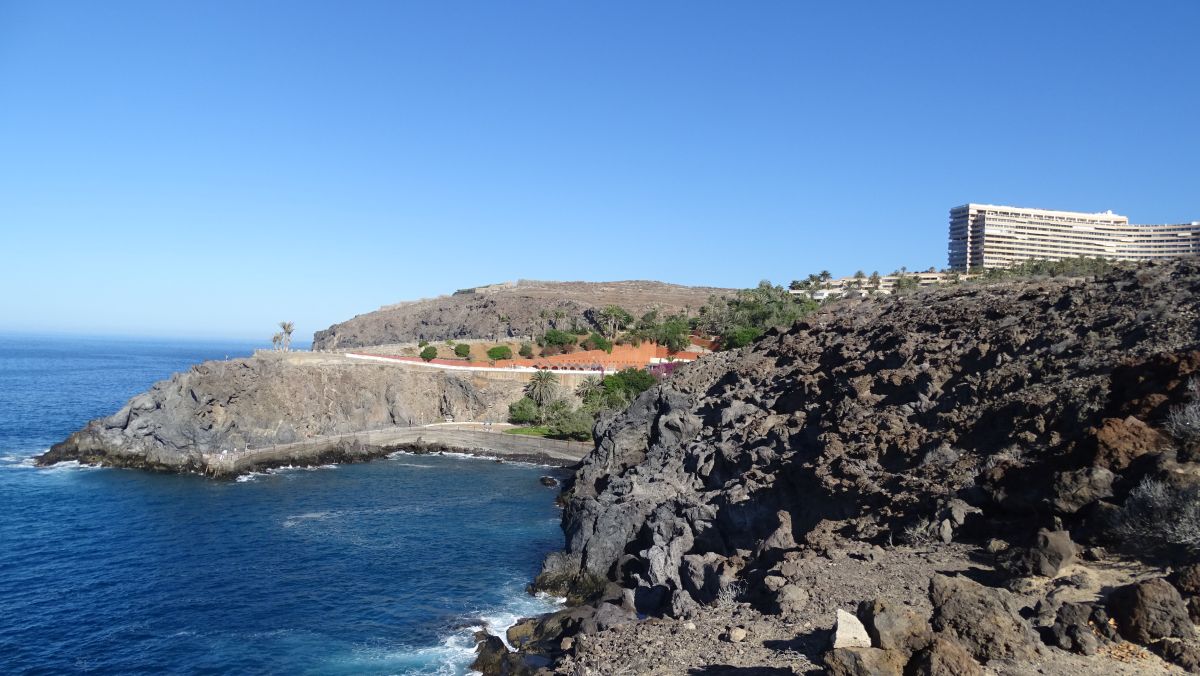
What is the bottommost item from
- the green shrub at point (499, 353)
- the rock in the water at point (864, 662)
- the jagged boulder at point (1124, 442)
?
the rock in the water at point (864, 662)

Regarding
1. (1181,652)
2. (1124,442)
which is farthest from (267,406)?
(1181,652)

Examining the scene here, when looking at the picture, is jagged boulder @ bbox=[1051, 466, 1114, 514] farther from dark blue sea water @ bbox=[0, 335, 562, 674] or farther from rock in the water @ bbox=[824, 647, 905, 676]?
dark blue sea water @ bbox=[0, 335, 562, 674]

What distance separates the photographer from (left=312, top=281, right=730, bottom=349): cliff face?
120 metres

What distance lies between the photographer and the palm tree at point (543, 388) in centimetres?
A: 6994

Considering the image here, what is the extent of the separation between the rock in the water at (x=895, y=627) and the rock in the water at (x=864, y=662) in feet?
1.13

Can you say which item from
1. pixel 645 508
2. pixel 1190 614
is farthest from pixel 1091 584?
pixel 645 508

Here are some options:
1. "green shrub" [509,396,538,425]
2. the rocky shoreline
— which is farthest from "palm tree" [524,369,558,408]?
the rocky shoreline

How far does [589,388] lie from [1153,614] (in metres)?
58.7

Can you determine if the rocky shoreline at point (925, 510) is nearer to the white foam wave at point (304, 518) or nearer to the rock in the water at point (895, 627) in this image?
the rock in the water at point (895, 627)

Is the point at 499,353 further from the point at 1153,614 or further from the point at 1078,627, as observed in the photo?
the point at 1153,614

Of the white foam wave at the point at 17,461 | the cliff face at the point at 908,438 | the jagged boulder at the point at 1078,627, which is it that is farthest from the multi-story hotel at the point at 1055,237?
the white foam wave at the point at 17,461

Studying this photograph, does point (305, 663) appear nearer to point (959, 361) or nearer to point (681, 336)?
point (959, 361)

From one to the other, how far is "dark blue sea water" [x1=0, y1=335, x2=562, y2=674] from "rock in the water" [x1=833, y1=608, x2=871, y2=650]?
13.6m

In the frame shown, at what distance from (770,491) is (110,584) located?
25.5 m
